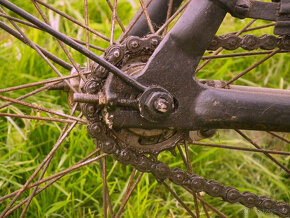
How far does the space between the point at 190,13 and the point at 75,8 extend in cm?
219

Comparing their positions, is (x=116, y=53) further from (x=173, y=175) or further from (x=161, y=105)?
(x=173, y=175)

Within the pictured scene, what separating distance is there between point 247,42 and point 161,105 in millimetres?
434

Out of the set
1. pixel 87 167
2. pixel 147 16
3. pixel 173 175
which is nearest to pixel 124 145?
pixel 173 175

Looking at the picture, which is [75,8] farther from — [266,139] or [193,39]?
[193,39]

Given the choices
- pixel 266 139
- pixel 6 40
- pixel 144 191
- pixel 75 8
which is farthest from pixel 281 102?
pixel 75 8

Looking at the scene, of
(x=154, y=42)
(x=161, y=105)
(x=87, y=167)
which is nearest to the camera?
(x=161, y=105)

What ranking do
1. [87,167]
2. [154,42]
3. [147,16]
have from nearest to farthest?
[154,42]
[147,16]
[87,167]

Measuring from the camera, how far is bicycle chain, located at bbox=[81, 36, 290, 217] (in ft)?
5.85

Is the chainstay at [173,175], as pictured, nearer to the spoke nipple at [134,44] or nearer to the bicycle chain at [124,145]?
the bicycle chain at [124,145]

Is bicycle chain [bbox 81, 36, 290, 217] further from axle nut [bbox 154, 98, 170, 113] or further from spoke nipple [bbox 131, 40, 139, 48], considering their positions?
axle nut [bbox 154, 98, 170, 113]

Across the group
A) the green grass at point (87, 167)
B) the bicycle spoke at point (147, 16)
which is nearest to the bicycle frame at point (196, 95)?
the bicycle spoke at point (147, 16)

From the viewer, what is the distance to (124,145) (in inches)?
73.2

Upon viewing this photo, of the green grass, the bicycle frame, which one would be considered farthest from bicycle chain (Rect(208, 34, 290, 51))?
the green grass

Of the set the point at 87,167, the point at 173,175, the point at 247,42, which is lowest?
the point at 87,167
